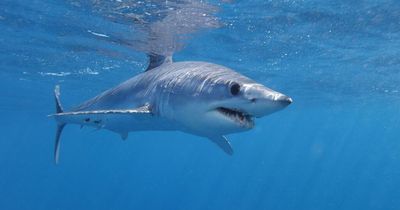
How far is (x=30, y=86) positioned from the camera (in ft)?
98.7

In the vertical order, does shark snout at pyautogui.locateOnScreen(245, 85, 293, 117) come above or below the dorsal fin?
above

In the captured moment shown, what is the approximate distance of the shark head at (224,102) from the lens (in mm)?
4594

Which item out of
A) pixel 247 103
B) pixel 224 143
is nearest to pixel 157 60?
pixel 224 143

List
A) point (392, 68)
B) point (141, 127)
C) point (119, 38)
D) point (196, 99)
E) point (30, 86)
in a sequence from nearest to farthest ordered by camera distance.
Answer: point (196, 99) → point (141, 127) → point (119, 38) → point (392, 68) → point (30, 86)

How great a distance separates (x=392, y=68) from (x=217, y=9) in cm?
1514

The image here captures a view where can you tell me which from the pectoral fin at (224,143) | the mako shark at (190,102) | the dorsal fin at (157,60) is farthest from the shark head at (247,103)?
the dorsal fin at (157,60)

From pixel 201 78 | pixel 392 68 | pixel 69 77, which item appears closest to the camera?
pixel 201 78

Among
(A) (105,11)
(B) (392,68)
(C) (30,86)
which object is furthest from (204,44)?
(C) (30,86)

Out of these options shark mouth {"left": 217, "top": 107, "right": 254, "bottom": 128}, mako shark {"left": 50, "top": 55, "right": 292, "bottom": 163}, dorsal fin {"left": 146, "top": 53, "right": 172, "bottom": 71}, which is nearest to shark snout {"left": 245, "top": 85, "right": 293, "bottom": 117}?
mako shark {"left": 50, "top": 55, "right": 292, "bottom": 163}

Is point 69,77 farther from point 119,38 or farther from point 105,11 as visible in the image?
point 105,11

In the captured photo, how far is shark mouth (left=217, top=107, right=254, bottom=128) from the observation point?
490 cm

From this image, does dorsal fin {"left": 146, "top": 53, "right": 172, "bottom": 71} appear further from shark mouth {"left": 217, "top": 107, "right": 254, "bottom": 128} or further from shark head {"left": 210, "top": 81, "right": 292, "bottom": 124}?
shark mouth {"left": 217, "top": 107, "right": 254, "bottom": 128}

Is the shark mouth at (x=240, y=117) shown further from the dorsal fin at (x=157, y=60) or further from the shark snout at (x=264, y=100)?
the dorsal fin at (x=157, y=60)

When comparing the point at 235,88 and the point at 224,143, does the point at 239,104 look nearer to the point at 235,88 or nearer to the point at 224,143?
the point at 235,88
